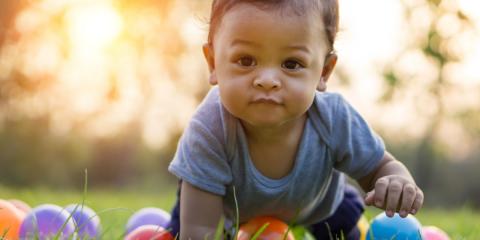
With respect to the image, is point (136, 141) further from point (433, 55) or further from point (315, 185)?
point (315, 185)

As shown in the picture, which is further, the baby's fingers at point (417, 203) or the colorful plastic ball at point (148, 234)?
the colorful plastic ball at point (148, 234)

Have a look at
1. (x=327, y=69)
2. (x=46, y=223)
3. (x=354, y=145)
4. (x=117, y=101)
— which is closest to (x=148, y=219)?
(x=46, y=223)

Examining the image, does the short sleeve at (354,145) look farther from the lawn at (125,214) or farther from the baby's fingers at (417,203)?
the lawn at (125,214)

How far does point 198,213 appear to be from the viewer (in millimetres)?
2217

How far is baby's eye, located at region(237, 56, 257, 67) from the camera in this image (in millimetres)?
2039

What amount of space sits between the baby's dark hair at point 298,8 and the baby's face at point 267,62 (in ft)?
0.07

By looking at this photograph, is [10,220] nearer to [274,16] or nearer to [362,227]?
[274,16]

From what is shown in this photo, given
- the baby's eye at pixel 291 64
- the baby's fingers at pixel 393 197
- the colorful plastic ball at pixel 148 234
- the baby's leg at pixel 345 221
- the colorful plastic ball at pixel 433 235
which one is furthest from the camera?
the baby's leg at pixel 345 221

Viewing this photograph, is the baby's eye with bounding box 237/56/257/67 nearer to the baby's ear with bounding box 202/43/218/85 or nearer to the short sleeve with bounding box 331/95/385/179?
the baby's ear with bounding box 202/43/218/85

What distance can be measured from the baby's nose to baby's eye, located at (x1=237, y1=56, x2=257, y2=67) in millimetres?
53

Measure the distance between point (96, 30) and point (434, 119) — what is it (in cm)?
653

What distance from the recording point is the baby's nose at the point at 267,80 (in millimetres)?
1992

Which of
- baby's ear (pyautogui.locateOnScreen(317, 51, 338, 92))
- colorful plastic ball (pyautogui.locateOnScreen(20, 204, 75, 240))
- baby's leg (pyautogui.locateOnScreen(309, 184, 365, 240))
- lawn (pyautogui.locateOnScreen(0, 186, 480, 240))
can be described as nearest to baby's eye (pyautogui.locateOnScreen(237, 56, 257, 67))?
baby's ear (pyautogui.locateOnScreen(317, 51, 338, 92))

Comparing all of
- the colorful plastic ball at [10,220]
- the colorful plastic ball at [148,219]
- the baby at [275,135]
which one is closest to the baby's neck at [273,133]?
the baby at [275,135]
